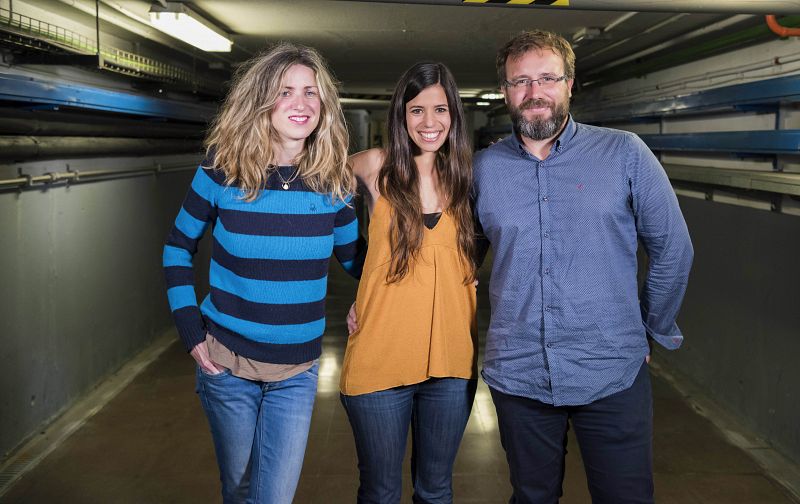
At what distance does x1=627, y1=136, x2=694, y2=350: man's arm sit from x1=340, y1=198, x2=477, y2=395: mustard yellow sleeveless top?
1.68 ft

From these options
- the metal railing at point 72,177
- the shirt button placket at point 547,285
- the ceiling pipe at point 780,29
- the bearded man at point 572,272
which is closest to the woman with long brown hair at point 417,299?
the bearded man at point 572,272

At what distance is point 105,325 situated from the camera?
501 centimetres

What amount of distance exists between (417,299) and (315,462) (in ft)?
6.23

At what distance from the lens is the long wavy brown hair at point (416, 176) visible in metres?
2.11

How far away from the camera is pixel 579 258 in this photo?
205 centimetres

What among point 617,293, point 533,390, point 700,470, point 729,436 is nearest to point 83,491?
point 533,390

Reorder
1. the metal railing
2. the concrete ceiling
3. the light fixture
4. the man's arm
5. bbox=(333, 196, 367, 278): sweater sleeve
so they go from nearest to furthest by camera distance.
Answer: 1. the man's arm
2. bbox=(333, 196, 367, 278): sweater sleeve
3. the metal railing
4. the light fixture
5. the concrete ceiling

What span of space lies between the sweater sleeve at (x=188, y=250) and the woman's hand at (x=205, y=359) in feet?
0.05

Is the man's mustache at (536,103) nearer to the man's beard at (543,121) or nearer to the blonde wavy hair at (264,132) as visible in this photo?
the man's beard at (543,121)

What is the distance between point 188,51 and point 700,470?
487 cm

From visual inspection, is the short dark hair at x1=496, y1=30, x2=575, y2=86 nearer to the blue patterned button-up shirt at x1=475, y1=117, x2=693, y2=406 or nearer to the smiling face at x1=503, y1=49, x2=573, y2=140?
the smiling face at x1=503, y1=49, x2=573, y2=140

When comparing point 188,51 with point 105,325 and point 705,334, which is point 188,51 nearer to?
point 105,325

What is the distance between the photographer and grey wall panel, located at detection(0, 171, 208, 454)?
372 centimetres

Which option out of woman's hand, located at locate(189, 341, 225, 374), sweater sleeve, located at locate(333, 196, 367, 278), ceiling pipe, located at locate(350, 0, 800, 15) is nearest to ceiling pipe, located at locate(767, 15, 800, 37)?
ceiling pipe, located at locate(350, 0, 800, 15)
